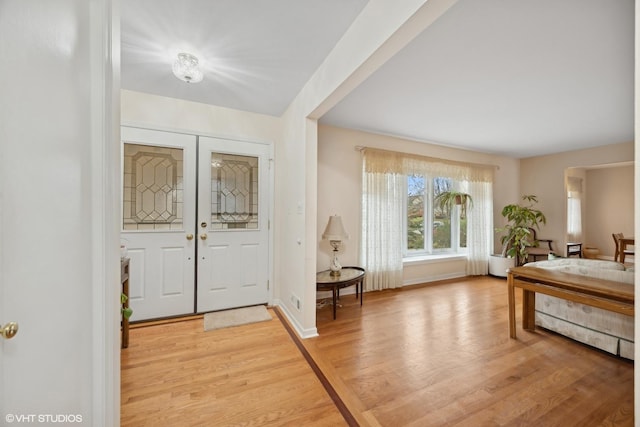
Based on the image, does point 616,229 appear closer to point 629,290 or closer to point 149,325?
point 629,290

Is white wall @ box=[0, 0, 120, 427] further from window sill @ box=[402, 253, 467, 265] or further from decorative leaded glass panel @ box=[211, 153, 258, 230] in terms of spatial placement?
window sill @ box=[402, 253, 467, 265]

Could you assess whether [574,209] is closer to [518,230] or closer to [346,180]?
[518,230]

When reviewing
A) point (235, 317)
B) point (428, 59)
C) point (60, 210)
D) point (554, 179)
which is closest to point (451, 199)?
point (554, 179)

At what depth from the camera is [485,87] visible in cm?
237

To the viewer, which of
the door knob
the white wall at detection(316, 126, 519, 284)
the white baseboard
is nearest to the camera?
the door knob

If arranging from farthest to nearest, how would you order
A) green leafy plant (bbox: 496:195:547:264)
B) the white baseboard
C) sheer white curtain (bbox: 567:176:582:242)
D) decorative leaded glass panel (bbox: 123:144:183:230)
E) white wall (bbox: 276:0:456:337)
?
sheer white curtain (bbox: 567:176:582:242), green leafy plant (bbox: 496:195:547:264), decorative leaded glass panel (bbox: 123:144:183:230), the white baseboard, white wall (bbox: 276:0:456:337)

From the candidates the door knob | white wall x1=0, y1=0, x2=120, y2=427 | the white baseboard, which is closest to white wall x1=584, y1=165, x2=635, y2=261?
the white baseboard

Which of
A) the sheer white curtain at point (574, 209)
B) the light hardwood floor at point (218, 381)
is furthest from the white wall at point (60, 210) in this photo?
the sheer white curtain at point (574, 209)

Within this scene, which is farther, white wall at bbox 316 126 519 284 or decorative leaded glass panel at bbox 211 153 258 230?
white wall at bbox 316 126 519 284

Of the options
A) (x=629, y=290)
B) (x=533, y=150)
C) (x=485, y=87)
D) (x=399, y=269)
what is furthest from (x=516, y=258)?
(x=485, y=87)

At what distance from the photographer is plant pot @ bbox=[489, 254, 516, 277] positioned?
4422 millimetres

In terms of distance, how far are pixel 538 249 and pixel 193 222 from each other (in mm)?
5872

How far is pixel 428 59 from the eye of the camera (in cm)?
192

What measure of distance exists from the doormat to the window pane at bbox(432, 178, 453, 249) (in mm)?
3243
